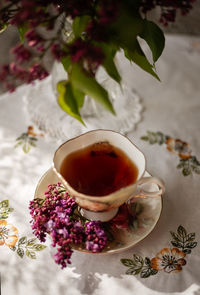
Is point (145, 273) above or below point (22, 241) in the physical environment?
below

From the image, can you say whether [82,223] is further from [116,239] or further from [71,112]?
[71,112]

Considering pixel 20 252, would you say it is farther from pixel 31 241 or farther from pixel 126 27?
pixel 126 27

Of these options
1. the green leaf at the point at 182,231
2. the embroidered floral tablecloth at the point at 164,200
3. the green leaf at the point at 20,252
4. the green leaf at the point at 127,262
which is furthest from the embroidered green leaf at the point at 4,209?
the green leaf at the point at 182,231

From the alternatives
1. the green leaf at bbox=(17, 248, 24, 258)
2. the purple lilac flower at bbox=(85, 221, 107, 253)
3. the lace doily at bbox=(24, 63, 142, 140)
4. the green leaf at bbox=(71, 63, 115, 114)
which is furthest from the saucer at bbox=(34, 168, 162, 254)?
the green leaf at bbox=(71, 63, 115, 114)

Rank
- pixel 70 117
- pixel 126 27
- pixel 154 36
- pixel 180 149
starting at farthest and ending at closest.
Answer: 1. pixel 70 117
2. pixel 180 149
3. pixel 154 36
4. pixel 126 27

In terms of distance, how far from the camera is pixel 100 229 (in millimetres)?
764

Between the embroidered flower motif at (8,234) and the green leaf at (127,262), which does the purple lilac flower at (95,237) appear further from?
the embroidered flower motif at (8,234)

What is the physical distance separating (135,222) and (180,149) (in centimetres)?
33

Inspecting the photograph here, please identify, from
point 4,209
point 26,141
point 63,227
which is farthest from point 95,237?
point 26,141

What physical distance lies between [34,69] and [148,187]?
42 centimetres

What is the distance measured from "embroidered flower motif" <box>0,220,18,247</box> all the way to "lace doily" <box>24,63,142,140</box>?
1.12ft

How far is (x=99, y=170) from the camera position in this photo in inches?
32.7

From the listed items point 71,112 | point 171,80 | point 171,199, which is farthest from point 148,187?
point 171,80

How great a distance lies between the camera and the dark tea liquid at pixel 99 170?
79cm
